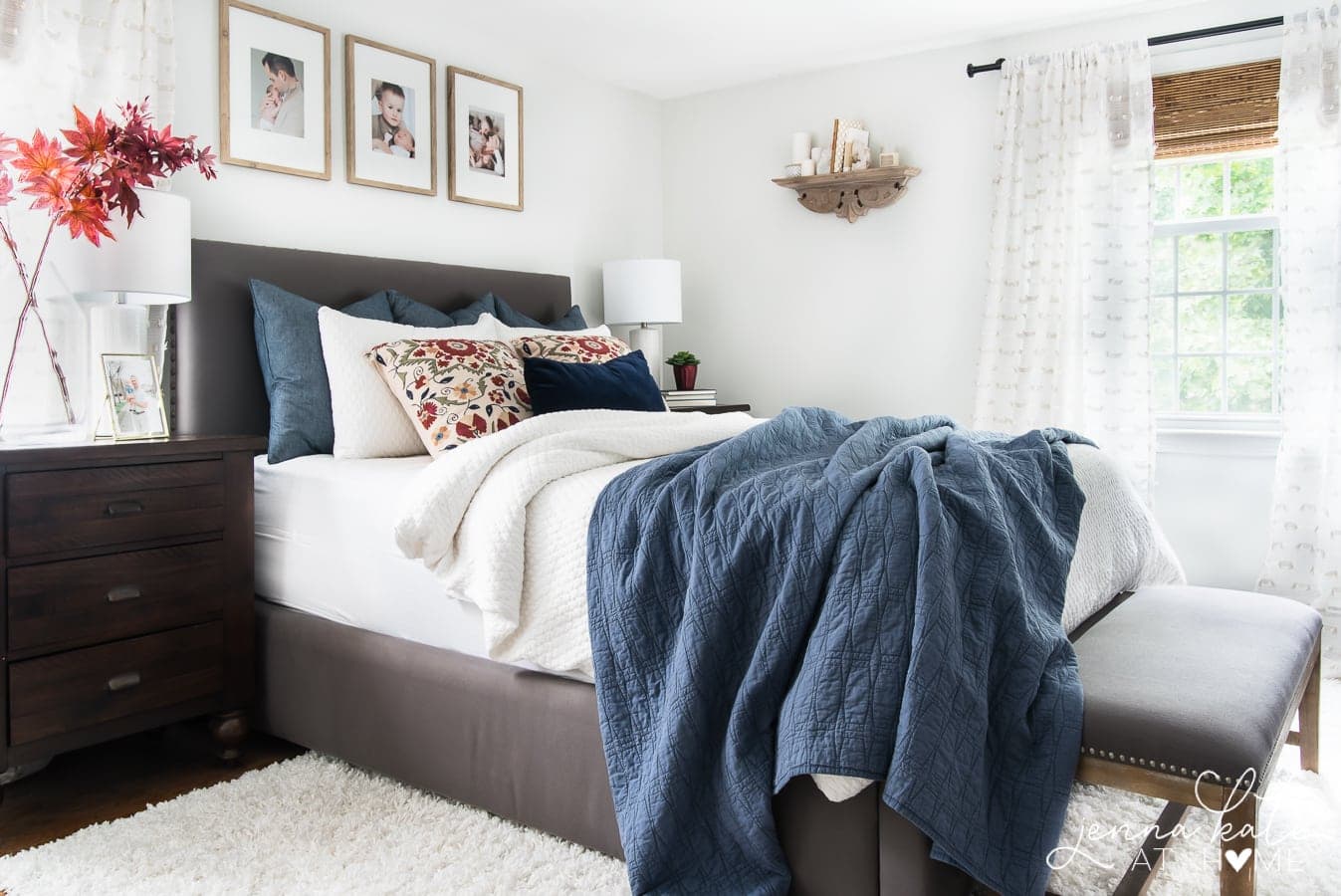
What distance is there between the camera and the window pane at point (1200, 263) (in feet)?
12.9

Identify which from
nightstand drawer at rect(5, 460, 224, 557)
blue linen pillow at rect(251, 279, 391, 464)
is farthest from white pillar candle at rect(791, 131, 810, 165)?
nightstand drawer at rect(5, 460, 224, 557)

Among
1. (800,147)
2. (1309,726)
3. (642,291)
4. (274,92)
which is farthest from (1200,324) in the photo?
(274,92)

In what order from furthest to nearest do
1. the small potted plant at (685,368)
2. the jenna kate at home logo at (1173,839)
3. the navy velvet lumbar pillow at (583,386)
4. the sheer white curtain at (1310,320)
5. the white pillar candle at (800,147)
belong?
the small potted plant at (685,368), the white pillar candle at (800,147), the sheer white curtain at (1310,320), the navy velvet lumbar pillow at (583,386), the jenna kate at home logo at (1173,839)

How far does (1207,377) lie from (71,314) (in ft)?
13.1

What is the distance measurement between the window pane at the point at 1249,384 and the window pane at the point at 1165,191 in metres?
0.64

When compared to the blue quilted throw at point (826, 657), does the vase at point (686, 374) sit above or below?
above

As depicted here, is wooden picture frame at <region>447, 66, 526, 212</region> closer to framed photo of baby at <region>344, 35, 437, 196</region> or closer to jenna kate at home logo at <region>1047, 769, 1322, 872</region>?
framed photo of baby at <region>344, 35, 437, 196</region>

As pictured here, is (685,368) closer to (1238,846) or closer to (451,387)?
(451,387)

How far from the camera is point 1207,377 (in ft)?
13.0

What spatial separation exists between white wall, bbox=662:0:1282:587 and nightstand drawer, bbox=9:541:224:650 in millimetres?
3032

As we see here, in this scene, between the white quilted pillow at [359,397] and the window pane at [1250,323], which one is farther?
the window pane at [1250,323]

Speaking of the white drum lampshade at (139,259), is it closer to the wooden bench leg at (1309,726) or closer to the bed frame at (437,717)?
the bed frame at (437,717)

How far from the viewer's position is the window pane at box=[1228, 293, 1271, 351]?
12.6 ft

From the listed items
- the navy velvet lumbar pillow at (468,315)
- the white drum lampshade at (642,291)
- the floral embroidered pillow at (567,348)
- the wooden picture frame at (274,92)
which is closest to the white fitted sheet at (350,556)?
the floral embroidered pillow at (567,348)
